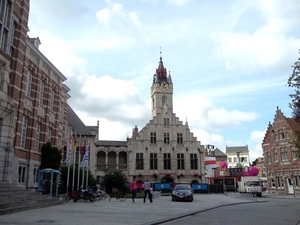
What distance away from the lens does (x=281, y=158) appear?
44594 mm

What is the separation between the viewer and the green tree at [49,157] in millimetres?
23709

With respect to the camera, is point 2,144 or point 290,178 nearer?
point 2,144

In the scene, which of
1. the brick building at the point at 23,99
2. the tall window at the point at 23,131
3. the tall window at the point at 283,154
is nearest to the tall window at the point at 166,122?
the tall window at the point at 283,154

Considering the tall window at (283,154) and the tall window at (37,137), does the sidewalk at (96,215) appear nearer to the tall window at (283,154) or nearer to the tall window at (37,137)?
the tall window at (37,137)

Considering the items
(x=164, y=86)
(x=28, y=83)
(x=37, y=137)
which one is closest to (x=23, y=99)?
(x=28, y=83)

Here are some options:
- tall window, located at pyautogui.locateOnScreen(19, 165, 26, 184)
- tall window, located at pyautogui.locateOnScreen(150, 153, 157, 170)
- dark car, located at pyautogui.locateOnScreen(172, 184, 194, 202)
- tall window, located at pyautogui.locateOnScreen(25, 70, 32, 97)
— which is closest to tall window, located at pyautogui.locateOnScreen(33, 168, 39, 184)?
tall window, located at pyautogui.locateOnScreen(19, 165, 26, 184)

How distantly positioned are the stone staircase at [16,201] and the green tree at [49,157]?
616 centimetres

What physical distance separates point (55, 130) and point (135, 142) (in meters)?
24.7

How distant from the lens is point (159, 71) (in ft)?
211

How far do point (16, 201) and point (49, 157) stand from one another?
31.8ft

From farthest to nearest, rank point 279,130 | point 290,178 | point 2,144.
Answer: point 279,130, point 290,178, point 2,144

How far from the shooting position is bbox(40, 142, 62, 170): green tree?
23709 mm

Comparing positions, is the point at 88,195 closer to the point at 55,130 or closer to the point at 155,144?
the point at 55,130

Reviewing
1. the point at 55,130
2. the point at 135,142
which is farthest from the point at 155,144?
the point at 55,130
